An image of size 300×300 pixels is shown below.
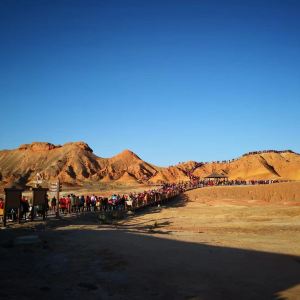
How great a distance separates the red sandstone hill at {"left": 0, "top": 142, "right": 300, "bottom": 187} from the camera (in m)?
111

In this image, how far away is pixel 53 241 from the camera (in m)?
13.0

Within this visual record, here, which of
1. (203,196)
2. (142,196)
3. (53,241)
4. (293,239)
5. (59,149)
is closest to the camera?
(53,241)

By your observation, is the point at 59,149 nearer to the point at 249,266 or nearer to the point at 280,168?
the point at 280,168

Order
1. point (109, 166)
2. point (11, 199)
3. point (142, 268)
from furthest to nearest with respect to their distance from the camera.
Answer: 1. point (109, 166)
2. point (11, 199)
3. point (142, 268)

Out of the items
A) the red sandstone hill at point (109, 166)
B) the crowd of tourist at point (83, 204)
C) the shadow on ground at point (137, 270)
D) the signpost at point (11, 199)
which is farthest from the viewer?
the red sandstone hill at point (109, 166)

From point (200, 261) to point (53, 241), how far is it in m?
4.99

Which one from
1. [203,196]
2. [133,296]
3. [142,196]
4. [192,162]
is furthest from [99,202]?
[192,162]

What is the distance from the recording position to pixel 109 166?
131 meters

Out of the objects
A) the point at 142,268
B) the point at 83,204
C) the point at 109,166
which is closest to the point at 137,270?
the point at 142,268

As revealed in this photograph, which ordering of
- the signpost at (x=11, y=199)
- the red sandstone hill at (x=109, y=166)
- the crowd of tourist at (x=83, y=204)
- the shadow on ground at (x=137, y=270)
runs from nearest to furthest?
the shadow on ground at (x=137, y=270) < the signpost at (x=11, y=199) < the crowd of tourist at (x=83, y=204) < the red sandstone hill at (x=109, y=166)

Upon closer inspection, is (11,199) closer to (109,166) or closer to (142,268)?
(142,268)

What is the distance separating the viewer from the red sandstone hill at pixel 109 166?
363 feet

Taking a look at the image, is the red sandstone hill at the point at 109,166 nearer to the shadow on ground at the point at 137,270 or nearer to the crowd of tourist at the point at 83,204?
the crowd of tourist at the point at 83,204

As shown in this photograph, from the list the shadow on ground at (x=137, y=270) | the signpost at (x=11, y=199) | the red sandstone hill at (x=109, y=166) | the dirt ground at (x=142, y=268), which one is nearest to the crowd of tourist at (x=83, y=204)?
the signpost at (x=11, y=199)
